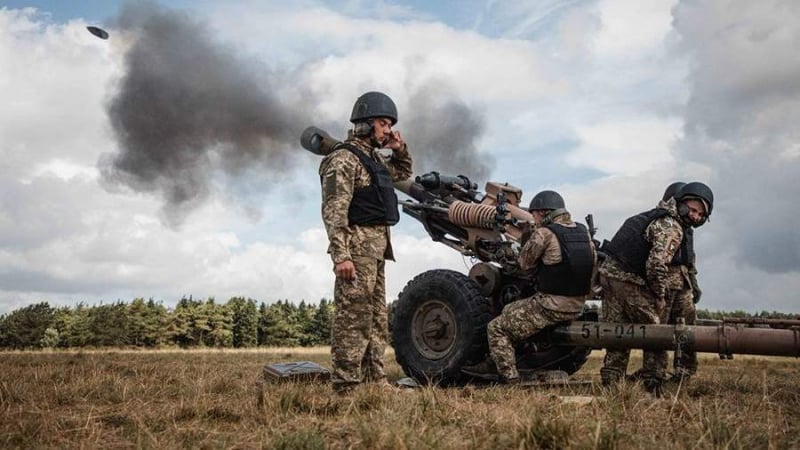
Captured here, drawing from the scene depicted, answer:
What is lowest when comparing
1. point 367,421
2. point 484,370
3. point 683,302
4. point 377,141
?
point 367,421

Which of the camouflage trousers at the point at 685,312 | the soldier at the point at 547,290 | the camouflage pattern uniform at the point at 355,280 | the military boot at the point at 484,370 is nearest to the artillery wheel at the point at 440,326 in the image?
the military boot at the point at 484,370

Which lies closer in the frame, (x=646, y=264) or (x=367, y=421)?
(x=367, y=421)

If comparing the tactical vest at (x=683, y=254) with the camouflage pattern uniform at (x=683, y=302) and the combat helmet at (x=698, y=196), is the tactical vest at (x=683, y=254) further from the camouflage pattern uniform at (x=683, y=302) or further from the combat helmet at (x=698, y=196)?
the combat helmet at (x=698, y=196)

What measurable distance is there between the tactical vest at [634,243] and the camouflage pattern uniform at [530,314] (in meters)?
0.50

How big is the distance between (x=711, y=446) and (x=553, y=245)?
3.85 m

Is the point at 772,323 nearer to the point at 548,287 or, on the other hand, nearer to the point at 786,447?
the point at 548,287

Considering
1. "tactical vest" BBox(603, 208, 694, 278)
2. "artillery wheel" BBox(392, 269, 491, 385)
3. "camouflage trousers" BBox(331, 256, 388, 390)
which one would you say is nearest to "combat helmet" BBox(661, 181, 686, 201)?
"tactical vest" BBox(603, 208, 694, 278)

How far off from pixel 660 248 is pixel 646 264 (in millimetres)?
232

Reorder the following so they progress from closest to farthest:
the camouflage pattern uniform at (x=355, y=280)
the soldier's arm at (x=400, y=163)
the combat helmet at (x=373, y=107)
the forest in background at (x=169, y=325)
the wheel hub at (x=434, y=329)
A: the camouflage pattern uniform at (x=355, y=280), the combat helmet at (x=373, y=107), the soldier's arm at (x=400, y=163), the wheel hub at (x=434, y=329), the forest in background at (x=169, y=325)

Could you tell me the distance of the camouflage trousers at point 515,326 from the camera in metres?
7.22

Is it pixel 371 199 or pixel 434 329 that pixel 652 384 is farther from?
pixel 371 199

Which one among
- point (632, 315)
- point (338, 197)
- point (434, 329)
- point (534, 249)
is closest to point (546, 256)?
→ point (534, 249)

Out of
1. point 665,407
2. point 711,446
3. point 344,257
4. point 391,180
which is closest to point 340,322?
point 344,257

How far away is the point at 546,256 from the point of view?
723cm
